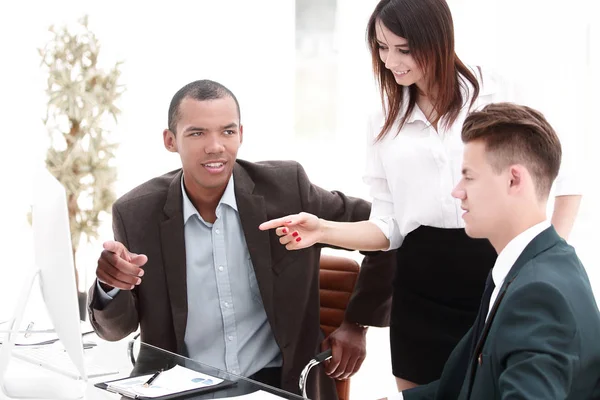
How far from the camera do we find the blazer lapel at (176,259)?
2385mm

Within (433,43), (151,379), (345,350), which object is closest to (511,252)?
(433,43)

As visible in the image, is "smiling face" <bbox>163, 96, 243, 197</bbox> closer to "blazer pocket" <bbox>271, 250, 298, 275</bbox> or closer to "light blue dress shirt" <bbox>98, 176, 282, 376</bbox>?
"light blue dress shirt" <bbox>98, 176, 282, 376</bbox>

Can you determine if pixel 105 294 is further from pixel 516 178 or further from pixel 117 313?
pixel 516 178

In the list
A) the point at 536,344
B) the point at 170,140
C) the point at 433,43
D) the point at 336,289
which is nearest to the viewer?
the point at 536,344

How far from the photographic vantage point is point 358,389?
4355 millimetres

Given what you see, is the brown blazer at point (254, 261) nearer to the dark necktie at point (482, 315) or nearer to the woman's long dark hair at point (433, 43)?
the woman's long dark hair at point (433, 43)

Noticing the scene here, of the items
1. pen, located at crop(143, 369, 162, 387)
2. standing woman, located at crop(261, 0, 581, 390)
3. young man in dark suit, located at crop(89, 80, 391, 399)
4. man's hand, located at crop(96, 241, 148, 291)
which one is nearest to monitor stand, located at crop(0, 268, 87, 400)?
pen, located at crop(143, 369, 162, 387)

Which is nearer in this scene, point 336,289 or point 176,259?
point 176,259

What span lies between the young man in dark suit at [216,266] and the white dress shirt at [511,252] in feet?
3.22

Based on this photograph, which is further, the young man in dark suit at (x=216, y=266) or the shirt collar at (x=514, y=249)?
the young man in dark suit at (x=216, y=266)

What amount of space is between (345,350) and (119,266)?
2.62ft

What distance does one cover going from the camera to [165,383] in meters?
1.88

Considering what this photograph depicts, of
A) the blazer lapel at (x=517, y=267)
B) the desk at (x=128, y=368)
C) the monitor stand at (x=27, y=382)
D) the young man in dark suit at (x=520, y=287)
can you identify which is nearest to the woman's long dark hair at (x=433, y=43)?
the young man in dark suit at (x=520, y=287)

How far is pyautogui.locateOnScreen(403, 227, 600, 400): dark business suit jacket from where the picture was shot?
1.28 meters
